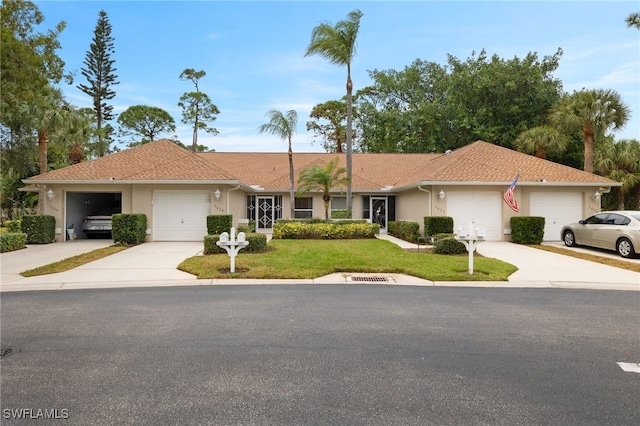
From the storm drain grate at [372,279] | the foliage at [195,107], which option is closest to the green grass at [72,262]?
the storm drain grate at [372,279]

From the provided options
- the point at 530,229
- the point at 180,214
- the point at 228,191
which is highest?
the point at 228,191

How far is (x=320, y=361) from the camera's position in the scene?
12.5 ft

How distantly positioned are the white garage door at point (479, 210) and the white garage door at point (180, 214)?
1119 centimetres

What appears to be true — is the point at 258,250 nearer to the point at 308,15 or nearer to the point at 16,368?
the point at 16,368

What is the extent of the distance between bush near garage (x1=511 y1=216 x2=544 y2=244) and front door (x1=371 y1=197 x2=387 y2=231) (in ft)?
25.0

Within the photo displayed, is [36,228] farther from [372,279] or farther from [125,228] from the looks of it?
[372,279]

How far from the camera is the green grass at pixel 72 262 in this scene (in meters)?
9.06

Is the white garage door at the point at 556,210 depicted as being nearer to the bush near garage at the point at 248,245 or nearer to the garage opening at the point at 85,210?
the bush near garage at the point at 248,245

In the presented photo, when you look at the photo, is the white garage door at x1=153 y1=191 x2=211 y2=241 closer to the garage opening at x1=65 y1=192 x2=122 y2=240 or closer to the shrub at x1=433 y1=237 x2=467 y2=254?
the garage opening at x1=65 y1=192 x2=122 y2=240

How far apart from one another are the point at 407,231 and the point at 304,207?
22.6 feet

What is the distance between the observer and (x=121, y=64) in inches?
1406

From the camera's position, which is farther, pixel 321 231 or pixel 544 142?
pixel 544 142

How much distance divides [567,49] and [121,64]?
4008 cm

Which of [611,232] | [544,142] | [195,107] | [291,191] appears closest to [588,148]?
[544,142]
